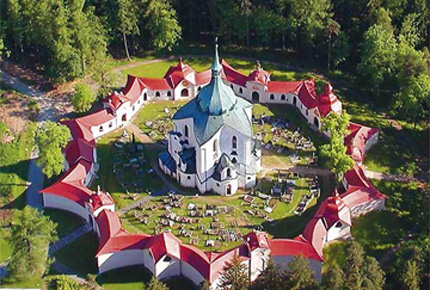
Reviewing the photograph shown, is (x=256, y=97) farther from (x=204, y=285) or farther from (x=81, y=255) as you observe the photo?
(x=204, y=285)

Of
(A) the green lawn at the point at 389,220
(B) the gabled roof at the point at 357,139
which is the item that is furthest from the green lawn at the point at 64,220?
(B) the gabled roof at the point at 357,139

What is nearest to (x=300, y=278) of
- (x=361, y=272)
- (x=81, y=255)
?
(x=361, y=272)

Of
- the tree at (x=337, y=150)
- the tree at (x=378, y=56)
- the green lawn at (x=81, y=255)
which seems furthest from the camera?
the tree at (x=378, y=56)

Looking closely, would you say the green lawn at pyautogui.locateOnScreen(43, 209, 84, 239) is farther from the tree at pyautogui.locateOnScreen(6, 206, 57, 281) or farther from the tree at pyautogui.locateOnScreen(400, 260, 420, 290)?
the tree at pyautogui.locateOnScreen(400, 260, 420, 290)

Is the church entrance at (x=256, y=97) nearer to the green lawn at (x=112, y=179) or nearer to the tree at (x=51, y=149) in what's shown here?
the green lawn at (x=112, y=179)

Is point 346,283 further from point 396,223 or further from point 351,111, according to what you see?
point 351,111

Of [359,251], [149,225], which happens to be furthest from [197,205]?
[359,251]
